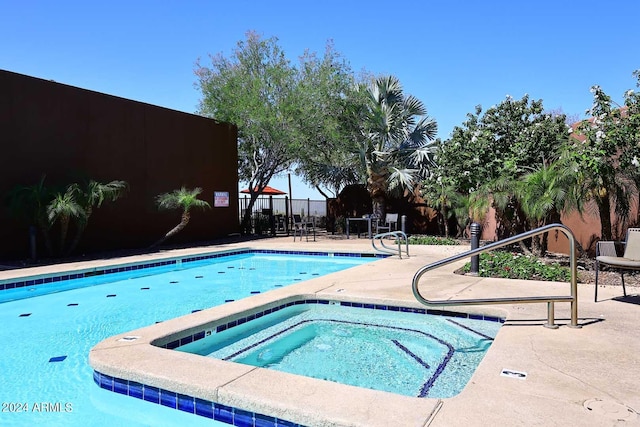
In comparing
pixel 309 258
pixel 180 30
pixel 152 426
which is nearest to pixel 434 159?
pixel 309 258

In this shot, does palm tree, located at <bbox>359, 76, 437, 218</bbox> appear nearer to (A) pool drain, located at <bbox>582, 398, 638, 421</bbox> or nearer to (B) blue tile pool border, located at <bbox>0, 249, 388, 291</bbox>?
(B) blue tile pool border, located at <bbox>0, 249, 388, 291</bbox>

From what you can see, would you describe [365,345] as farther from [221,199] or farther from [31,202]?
[221,199]

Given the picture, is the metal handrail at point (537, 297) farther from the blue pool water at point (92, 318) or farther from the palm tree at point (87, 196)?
the palm tree at point (87, 196)

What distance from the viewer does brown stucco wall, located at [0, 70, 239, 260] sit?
986 cm

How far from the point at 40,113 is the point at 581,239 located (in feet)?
41.4

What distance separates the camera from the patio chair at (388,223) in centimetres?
1420

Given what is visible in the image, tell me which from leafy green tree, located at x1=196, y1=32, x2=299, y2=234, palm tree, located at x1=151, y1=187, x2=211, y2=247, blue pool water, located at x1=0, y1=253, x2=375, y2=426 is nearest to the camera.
Answer: blue pool water, located at x1=0, y1=253, x2=375, y2=426

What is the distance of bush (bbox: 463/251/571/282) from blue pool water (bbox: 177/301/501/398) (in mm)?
2178

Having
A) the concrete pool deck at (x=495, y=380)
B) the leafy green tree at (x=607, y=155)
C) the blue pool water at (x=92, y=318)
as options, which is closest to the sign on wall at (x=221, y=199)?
the blue pool water at (x=92, y=318)

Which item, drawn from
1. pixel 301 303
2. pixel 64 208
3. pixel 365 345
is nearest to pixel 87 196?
pixel 64 208

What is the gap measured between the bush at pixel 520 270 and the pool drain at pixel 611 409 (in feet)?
13.6

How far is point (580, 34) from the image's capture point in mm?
11258

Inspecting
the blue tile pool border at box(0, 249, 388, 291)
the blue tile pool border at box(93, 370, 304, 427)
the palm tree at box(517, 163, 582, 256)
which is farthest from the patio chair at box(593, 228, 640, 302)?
the blue tile pool border at box(0, 249, 388, 291)

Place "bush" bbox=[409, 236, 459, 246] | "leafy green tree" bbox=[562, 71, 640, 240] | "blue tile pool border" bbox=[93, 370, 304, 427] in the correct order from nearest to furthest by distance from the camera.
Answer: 1. "blue tile pool border" bbox=[93, 370, 304, 427]
2. "leafy green tree" bbox=[562, 71, 640, 240]
3. "bush" bbox=[409, 236, 459, 246]
